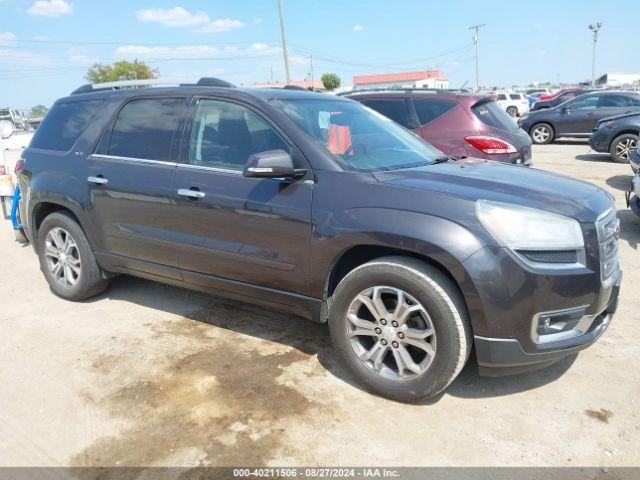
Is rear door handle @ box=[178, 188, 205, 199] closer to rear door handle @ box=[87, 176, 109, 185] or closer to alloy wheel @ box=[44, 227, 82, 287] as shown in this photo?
rear door handle @ box=[87, 176, 109, 185]

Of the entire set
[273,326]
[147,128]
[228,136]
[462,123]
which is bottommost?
[273,326]

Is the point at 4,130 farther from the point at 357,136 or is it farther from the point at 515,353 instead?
the point at 515,353

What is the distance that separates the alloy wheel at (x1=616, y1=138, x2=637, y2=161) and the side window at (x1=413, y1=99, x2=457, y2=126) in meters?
7.18

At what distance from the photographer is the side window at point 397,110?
23.6 feet

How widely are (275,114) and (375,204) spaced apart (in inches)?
38.9

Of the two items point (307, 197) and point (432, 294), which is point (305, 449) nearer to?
point (432, 294)

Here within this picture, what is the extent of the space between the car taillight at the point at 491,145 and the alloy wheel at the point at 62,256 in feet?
15.8

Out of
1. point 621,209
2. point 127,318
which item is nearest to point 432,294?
point 127,318

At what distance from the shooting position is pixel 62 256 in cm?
464

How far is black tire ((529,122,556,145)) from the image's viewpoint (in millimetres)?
16328

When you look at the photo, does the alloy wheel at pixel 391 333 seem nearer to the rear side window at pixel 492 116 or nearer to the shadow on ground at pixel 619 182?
the rear side window at pixel 492 116

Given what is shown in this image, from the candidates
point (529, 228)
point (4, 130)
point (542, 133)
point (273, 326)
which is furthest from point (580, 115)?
point (529, 228)

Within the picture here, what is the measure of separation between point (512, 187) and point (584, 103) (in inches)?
588

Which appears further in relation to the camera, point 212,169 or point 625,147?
point 625,147
